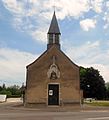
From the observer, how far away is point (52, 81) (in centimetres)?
4531

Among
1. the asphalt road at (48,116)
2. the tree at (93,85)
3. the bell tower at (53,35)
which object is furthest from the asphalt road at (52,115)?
the tree at (93,85)

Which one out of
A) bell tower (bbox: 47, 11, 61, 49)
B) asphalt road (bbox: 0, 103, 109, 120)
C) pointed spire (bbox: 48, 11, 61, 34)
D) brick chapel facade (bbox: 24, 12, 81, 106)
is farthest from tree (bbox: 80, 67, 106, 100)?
asphalt road (bbox: 0, 103, 109, 120)

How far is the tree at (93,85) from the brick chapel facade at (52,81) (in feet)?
147

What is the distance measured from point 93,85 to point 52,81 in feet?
156

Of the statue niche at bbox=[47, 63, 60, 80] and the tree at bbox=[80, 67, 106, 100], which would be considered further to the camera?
the tree at bbox=[80, 67, 106, 100]

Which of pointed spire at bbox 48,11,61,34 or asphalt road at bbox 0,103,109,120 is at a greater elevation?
pointed spire at bbox 48,11,61,34

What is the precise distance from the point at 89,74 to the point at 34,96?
1997 inches

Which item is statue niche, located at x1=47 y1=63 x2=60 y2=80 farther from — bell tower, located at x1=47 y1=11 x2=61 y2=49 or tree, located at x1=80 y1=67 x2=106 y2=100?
tree, located at x1=80 y1=67 x2=106 y2=100

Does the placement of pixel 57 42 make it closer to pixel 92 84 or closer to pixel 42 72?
pixel 42 72

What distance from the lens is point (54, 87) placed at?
4547cm

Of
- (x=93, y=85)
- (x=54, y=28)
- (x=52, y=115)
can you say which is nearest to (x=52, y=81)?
(x=54, y=28)

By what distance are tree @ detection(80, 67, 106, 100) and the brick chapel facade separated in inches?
1765

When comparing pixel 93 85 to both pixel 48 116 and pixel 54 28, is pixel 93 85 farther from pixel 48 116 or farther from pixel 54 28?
pixel 48 116

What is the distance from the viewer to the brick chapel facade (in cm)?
4469
